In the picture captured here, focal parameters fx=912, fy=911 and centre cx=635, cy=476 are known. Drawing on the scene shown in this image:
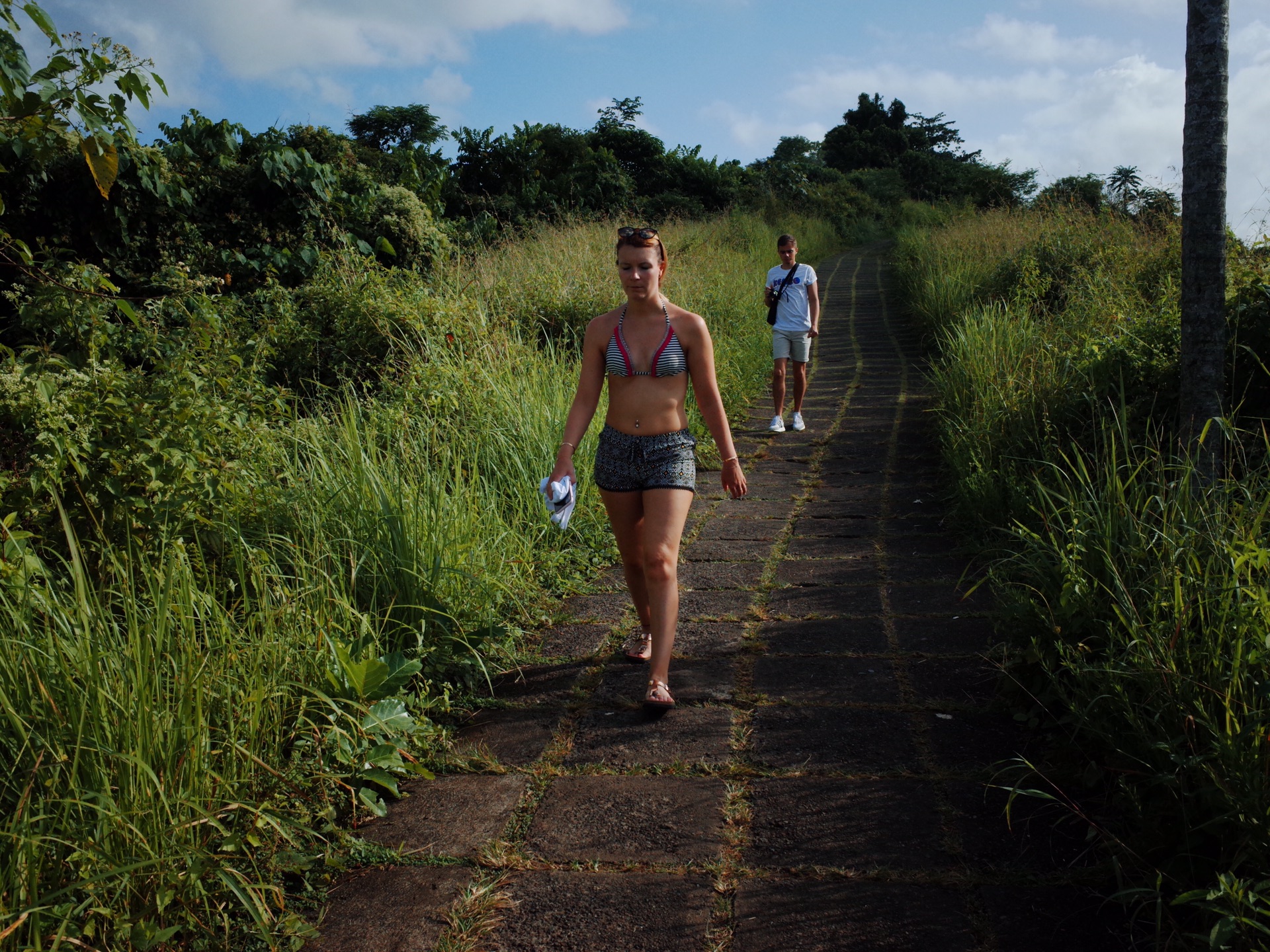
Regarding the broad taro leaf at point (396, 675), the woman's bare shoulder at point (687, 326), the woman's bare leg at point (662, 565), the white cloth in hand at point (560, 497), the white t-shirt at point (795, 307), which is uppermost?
the white t-shirt at point (795, 307)

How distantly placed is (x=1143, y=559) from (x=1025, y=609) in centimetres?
50

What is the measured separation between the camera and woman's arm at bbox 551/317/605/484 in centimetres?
349

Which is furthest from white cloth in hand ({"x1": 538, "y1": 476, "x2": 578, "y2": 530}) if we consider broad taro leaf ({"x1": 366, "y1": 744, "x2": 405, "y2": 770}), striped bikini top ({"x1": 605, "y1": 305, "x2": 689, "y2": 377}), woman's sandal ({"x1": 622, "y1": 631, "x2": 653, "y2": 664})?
broad taro leaf ({"x1": 366, "y1": 744, "x2": 405, "y2": 770})

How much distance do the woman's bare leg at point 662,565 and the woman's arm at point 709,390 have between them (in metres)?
0.22

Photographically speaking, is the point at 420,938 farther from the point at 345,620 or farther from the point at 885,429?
the point at 885,429

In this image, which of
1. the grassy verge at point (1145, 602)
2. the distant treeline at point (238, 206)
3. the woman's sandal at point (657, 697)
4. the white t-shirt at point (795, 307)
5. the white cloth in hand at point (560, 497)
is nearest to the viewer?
the grassy verge at point (1145, 602)

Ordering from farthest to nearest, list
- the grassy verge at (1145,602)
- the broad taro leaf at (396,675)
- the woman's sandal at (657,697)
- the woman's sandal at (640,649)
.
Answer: the woman's sandal at (640,649) < the woman's sandal at (657,697) < the broad taro leaf at (396,675) < the grassy verge at (1145,602)

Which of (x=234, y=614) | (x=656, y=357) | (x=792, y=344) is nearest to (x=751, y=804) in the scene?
(x=656, y=357)

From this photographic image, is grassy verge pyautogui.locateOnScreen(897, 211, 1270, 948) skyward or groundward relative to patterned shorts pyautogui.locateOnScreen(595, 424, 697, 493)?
groundward

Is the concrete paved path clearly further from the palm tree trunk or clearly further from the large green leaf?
the large green leaf

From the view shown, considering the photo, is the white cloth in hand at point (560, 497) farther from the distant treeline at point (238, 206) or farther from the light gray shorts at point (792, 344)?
the light gray shorts at point (792, 344)

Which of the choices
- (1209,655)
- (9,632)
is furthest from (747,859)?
(9,632)

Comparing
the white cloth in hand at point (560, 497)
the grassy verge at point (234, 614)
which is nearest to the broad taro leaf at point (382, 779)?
the grassy verge at point (234, 614)

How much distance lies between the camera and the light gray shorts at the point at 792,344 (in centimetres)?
820
